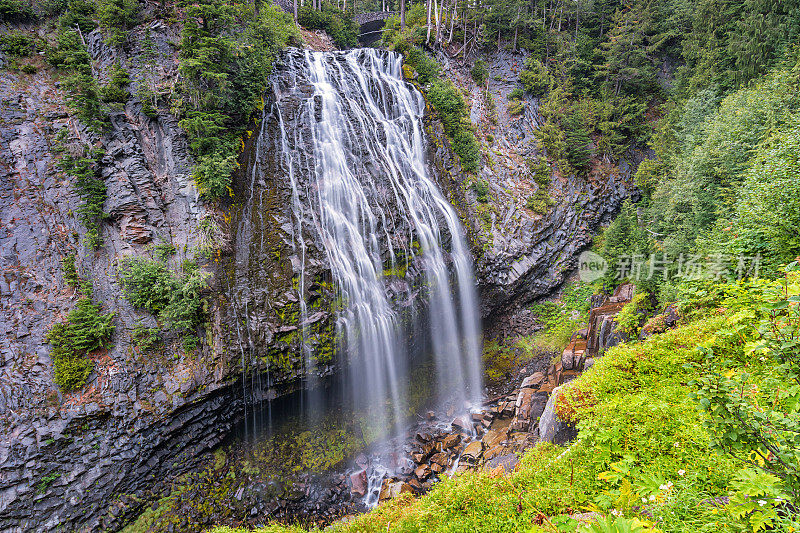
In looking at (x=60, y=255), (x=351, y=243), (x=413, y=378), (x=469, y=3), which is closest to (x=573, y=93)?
(x=469, y=3)

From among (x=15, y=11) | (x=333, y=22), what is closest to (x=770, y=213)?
(x=15, y=11)

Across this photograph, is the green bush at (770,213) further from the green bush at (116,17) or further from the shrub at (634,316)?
the green bush at (116,17)

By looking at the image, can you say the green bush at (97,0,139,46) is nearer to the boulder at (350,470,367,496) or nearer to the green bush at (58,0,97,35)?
the green bush at (58,0,97,35)

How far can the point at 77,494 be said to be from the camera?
842 cm

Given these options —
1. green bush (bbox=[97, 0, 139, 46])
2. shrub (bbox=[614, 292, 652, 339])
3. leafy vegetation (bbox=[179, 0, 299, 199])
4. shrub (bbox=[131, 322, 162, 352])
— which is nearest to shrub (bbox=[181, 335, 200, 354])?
shrub (bbox=[131, 322, 162, 352])

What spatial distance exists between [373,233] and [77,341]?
9.19 metres

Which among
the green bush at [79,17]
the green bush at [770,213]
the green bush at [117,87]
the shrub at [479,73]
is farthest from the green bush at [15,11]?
the green bush at [770,213]

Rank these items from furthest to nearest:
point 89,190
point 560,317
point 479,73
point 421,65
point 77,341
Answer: point 479,73 → point 421,65 → point 560,317 → point 89,190 → point 77,341

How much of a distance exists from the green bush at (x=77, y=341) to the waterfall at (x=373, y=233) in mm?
5365

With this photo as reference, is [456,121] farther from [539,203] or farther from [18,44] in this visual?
[18,44]

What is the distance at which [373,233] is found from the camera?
42.8 ft

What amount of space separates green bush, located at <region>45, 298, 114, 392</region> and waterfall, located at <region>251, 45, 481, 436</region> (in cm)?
537

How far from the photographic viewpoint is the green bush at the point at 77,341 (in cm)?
892

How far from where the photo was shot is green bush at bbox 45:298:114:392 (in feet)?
29.3
